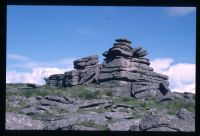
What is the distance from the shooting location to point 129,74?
50000 millimetres

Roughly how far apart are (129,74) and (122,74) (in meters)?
1.00

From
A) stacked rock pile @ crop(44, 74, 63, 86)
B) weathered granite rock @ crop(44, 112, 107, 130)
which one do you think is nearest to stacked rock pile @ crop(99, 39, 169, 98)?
stacked rock pile @ crop(44, 74, 63, 86)

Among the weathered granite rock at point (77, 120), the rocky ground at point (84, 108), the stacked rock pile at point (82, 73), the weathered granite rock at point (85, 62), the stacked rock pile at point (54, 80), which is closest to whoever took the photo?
the weathered granite rock at point (77, 120)

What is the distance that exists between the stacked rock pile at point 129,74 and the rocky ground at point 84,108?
75.7 inches

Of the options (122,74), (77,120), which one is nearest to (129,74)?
(122,74)

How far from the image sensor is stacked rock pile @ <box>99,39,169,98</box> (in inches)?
1939

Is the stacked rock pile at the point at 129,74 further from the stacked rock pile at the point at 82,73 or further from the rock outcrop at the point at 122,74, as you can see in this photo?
the stacked rock pile at the point at 82,73

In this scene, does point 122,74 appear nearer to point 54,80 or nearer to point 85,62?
point 85,62

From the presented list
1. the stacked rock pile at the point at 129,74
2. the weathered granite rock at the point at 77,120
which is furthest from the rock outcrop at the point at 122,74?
the weathered granite rock at the point at 77,120

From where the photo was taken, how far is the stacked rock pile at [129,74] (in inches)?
1939
